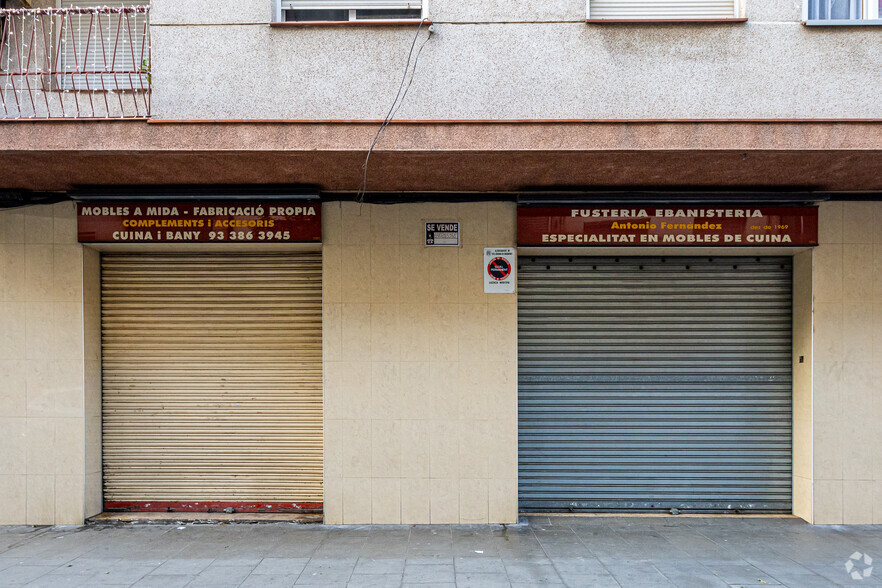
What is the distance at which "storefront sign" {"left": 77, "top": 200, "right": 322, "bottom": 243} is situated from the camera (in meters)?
6.03

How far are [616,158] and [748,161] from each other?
118cm

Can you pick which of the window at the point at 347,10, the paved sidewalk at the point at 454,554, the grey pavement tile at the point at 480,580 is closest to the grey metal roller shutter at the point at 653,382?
the paved sidewalk at the point at 454,554

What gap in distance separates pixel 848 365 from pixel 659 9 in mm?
4134

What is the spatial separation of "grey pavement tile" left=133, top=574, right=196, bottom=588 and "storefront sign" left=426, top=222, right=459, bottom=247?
3.75 metres

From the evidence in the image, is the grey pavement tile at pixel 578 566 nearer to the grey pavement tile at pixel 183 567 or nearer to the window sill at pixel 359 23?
the grey pavement tile at pixel 183 567

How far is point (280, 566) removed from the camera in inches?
198

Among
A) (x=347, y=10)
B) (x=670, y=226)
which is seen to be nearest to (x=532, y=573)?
(x=670, y=226)

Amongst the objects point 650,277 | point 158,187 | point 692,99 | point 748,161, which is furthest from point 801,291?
point 158,187

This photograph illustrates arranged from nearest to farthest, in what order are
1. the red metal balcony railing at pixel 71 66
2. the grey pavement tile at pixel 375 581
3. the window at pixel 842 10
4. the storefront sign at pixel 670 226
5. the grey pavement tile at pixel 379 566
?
1. the grey pavement tile at pixel 375 581
2. the grey pavement tile at pixel 379 566
3. the window at pixel 842 10
4. the red metal balcony railing at pixel 71 66
5. the storefront sign at pixel 670 226

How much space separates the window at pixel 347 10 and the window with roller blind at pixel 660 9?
1686 mm

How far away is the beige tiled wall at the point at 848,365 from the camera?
19.8 feet

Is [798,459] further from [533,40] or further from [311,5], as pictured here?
[311,5]

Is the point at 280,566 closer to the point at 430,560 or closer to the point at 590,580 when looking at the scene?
the point at 430,560

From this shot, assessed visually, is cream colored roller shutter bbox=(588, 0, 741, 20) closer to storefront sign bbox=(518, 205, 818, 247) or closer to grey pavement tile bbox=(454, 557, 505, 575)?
storefront sign bbox=(518, 205, 818, 247)
